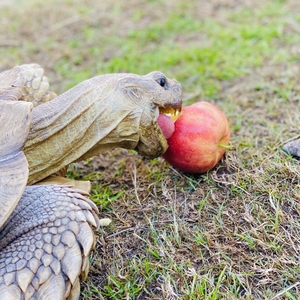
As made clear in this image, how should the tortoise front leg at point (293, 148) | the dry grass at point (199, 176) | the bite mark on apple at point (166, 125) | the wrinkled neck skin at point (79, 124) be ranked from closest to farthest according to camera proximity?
1. the dry grass at point (199, 176)
2. the wrinkled neck skin at point (79, 124)
3. the bite mark on apple at point (166, 125)
4. the tortoise front leg at point (293, 148)

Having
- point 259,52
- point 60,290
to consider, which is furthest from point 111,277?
point 259,52

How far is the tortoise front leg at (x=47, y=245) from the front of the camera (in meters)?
1.99

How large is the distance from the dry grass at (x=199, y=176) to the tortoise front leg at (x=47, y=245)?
0.24m

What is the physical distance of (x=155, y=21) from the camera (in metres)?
5.47

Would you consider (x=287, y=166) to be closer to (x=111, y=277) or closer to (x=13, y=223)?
A: (x=111, y=277)

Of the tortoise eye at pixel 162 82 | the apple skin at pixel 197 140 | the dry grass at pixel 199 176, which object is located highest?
the tortoise eye at pixel 162 82

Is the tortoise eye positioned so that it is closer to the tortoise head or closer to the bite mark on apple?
the tortoise head

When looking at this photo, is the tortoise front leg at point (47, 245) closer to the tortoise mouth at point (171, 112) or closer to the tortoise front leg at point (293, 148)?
the tortoise mouth at point (171, 112)

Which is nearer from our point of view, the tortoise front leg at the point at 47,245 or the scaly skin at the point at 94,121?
the tortoise front leg at the point at 47,245

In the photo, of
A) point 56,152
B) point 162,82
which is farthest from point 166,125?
point 56,152

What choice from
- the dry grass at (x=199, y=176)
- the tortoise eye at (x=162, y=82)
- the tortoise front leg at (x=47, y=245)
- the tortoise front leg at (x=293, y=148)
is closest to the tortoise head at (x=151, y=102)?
the tortoise eye at (x=162, y=82)

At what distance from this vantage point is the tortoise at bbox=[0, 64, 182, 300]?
202 cm

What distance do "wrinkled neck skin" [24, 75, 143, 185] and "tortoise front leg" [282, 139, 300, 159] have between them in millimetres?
960

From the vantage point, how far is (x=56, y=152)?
8.51 ft
